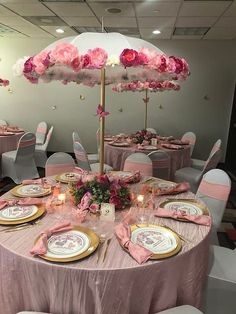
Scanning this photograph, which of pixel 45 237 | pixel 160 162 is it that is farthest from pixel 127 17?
pixel 45 237

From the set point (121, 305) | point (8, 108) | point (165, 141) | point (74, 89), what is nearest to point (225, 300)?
point (121, 305)

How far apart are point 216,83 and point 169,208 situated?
16.0ft

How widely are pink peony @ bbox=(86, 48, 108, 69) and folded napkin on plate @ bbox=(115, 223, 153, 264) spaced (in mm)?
859

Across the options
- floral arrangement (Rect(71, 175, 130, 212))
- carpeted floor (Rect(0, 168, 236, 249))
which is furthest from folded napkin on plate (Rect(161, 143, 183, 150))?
floral arrangement (Rect(71, 175, 130, 212))

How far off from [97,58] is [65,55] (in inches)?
6.5

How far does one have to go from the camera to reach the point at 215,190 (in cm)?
217

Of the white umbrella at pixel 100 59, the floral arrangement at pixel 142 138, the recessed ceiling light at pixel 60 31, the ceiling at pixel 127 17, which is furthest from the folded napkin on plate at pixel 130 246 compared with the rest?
the recessed ceiling light at pixel 60 31

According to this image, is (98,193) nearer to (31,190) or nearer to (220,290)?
(31,190)

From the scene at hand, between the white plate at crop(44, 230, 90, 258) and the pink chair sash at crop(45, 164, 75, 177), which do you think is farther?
the pink chair sash at crop(45, 164, 75, 177)

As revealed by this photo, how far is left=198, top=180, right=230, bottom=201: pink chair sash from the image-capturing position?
6.93 ft

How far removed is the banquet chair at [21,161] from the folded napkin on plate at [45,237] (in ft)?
9.61

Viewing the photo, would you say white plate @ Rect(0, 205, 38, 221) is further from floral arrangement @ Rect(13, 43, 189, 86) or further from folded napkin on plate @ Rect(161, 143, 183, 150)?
folded napkin on plate @ Rect(161, 143, 183, 150)

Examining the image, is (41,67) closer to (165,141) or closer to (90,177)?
(90,177)

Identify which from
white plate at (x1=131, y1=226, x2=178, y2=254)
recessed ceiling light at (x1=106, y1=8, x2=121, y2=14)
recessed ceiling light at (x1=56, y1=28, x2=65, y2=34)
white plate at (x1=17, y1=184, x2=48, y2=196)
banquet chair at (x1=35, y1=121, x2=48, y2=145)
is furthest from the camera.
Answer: banquet chair at (x1=35, y1=121, x2=48, y2=145)
